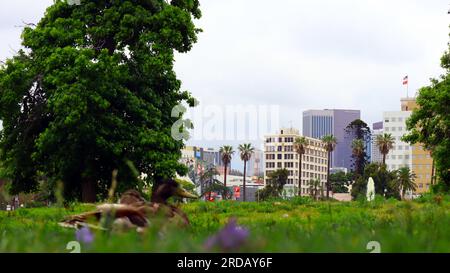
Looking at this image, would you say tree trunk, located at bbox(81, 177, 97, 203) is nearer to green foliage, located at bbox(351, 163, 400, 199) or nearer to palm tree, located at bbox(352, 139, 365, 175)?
green foliage, located at bbox(351, 163, 400, 199)

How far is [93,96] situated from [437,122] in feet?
59.6

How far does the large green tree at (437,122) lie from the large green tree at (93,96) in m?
13.0

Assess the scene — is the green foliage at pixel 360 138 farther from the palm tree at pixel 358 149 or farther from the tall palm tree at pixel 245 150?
the tall palm tree at pixel 245 150

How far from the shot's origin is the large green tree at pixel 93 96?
2753 cm

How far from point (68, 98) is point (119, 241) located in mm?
24005

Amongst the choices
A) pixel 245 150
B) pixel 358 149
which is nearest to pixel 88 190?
pixel 358 149

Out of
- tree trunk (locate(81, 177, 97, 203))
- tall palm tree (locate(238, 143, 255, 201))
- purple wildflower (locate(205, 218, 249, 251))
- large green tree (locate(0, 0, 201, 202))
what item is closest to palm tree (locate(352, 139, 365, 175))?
tall palm tree (locate(238, 143, 255, 201))

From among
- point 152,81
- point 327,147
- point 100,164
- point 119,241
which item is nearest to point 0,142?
point 100,164

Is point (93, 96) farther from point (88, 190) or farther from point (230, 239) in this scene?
point (230, 239)

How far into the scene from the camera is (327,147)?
16212 centimetres

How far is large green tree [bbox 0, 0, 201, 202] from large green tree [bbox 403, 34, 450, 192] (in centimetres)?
1297

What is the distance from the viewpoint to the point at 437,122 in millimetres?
36031

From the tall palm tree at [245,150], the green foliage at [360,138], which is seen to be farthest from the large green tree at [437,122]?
the tall palm tree at [245,150]

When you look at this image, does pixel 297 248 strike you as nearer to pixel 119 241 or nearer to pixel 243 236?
pixel 243 236
